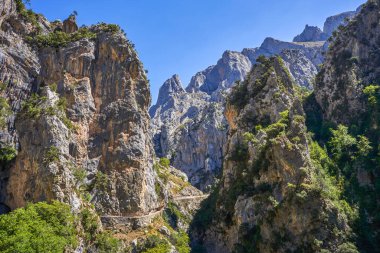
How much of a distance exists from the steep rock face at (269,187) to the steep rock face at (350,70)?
412 inches

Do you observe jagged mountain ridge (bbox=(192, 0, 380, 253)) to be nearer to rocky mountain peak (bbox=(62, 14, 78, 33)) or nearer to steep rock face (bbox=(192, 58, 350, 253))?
steep rock face (bbox=(192, 58, 350, 253))

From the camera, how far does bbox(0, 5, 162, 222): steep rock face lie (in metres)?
70.9

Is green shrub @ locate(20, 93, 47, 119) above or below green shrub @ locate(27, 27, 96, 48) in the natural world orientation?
below

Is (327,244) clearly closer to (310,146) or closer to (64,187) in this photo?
(310,146)

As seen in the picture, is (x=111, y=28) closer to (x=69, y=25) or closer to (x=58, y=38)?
(x=69, y=25)

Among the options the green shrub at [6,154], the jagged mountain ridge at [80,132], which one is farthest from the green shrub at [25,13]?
the green shrub at [6,154]

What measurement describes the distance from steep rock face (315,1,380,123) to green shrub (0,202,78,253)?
69.7 m

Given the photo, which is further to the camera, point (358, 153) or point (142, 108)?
point (142, 108)

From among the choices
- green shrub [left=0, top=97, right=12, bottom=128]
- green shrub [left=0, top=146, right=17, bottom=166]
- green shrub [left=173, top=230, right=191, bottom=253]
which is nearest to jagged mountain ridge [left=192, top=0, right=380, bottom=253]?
green shrub [left=173, top=230, right=191, bottom=253]

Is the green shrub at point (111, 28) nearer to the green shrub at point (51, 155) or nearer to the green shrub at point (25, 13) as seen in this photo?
the green shrub at point (25, 13)

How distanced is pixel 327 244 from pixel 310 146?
90.5 feet

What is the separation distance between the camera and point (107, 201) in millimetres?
77750

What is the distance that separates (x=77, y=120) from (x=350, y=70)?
232 feet

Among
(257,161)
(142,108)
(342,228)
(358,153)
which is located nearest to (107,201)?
(142,108)
